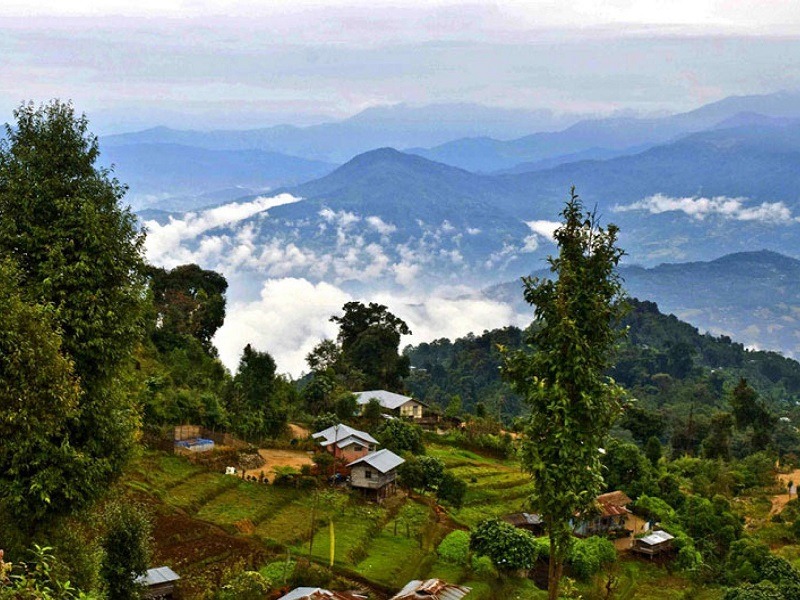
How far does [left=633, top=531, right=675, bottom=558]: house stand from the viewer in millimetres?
31656

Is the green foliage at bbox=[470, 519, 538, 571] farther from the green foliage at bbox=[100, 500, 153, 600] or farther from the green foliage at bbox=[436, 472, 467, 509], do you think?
the green foliage at bbox=[100, 500, 153, 600]

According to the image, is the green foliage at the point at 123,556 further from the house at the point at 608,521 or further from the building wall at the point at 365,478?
the house at the point at 608,521

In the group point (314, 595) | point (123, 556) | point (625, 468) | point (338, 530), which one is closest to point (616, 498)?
point (625, 468)

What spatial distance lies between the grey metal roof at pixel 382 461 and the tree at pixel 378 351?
91.4ft

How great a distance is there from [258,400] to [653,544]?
70.9ft

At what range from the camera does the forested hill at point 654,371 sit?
86062mm

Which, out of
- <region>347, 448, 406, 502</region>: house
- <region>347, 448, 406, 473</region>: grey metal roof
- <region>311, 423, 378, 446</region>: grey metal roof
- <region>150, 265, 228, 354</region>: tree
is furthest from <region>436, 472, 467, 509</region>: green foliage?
<region>150, 265, 228, 354</region>: tree

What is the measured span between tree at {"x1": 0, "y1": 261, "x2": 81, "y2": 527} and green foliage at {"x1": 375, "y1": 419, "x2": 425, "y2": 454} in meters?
29.2

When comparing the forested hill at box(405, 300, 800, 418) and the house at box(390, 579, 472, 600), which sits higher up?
the house at box(390, 579, 472, 600)

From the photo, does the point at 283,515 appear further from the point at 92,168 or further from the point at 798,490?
the point at 798,490

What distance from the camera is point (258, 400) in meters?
42.7

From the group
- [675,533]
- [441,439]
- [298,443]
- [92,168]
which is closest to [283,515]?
[298,443]

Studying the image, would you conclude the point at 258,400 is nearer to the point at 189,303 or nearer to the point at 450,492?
the point at 450,492

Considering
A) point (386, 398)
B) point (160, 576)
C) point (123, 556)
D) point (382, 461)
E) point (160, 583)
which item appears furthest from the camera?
point (386, 398)
